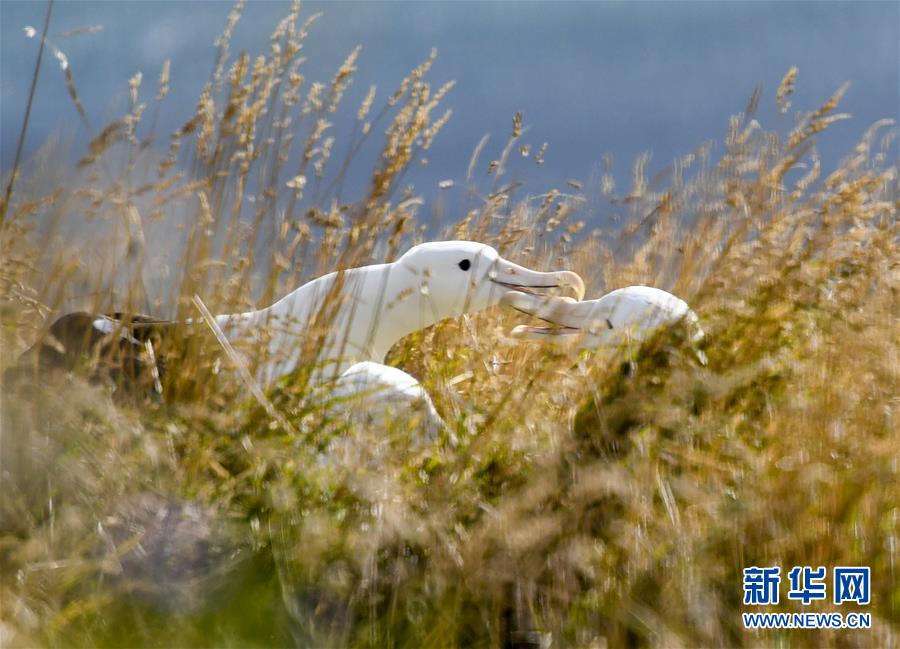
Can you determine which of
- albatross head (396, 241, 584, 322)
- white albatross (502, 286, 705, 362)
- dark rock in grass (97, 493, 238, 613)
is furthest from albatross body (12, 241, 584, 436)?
dark rock in grass (97, 493, 238, 613)

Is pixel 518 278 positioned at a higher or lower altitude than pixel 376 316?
higher

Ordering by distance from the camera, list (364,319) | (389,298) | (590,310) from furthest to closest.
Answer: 1. (590,310)
2. (389,298)
3. (364,319)

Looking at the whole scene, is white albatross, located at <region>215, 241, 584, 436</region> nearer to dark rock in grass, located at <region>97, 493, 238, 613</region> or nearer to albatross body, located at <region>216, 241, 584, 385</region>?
albatross body, located at <region>216, 241, 584, 385</region>

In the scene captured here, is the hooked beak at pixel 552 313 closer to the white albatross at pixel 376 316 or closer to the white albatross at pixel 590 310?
the white albatross at pixel 590 310

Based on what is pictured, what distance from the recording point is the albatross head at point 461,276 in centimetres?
384

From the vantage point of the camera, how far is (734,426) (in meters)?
2.39

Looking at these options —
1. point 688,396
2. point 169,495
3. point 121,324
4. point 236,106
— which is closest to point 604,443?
point 688,396

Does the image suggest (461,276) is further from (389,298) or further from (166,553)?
(166,553)

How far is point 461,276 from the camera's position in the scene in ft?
12.7

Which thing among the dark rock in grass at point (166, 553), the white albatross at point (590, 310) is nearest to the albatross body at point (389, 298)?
the white albatross at point (590, 310)

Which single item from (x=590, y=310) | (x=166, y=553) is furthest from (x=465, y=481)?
(x=590, y=310)

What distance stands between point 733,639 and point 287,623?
0.79m

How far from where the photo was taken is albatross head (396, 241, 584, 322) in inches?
151

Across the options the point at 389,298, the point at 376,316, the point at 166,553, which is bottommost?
the point at 166,553
